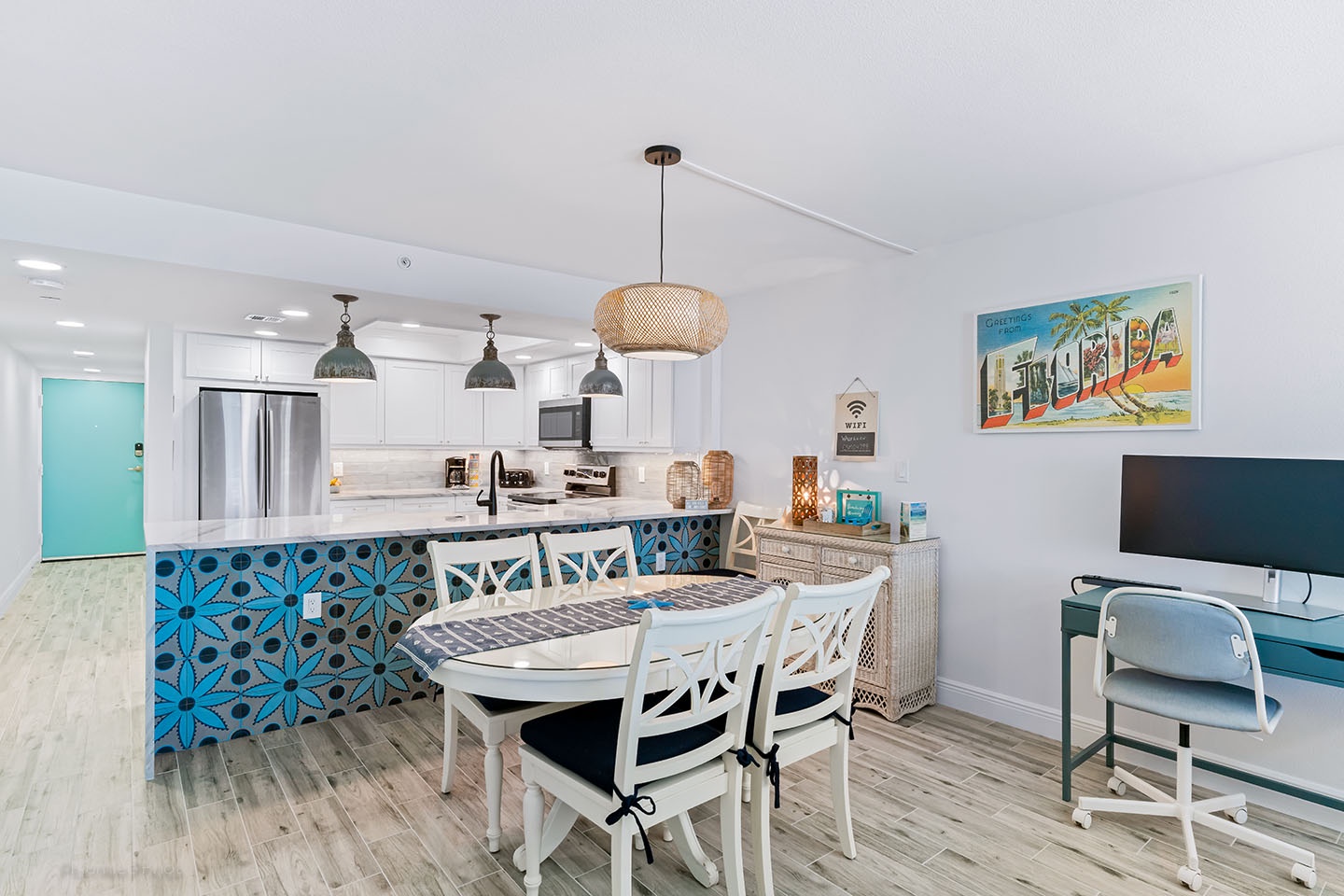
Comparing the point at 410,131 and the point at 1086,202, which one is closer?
the point at 410,131

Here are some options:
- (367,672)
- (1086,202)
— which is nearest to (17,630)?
(367,672)

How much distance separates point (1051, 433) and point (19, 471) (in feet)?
27.2

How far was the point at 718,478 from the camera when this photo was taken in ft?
16.2

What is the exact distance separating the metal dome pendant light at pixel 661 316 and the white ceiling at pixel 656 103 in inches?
17.6

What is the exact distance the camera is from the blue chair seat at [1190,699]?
88.3 inches

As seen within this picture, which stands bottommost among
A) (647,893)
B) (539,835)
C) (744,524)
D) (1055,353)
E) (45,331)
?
(647,893)

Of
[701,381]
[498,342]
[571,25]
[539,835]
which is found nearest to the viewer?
[571,25]

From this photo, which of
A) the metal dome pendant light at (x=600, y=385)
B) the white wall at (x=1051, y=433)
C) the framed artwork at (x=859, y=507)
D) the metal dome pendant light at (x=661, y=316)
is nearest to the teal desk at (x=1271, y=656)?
the white wall at (x=1051, y=433)

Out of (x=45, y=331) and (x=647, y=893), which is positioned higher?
(x=45, y=331)

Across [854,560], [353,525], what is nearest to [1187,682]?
[854,560]

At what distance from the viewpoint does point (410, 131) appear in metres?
2.42

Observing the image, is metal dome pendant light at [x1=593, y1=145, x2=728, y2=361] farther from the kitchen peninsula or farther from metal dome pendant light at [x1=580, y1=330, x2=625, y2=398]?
metal dome pendant light at [x1=580, y1=330, x2=625, y2=398]

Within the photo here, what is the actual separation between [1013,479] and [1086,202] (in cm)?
130

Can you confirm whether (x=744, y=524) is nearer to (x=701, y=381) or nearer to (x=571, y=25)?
(x=701, y=381)
